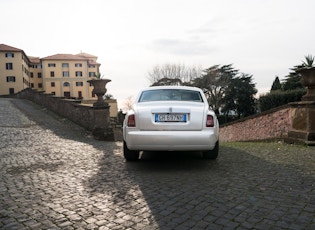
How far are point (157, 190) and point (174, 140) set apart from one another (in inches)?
42.9

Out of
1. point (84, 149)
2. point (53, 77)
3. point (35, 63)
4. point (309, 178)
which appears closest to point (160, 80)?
point (84, 149)

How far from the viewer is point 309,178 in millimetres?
4152

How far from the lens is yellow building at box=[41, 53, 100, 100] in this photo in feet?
257

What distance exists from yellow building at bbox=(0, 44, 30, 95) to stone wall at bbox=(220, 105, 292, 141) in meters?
59.8

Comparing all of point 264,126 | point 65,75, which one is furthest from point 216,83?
point 65,75

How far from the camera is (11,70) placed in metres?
62.8

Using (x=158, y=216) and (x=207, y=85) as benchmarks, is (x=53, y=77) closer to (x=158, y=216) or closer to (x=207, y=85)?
(x=207, y=85)

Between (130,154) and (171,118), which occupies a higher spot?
(171,118)

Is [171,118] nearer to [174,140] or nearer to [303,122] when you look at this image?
[174,140]

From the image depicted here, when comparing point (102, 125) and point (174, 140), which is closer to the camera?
point (174, 140)

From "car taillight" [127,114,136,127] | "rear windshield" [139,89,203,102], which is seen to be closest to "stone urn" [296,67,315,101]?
"rear windshield" [139,89,203,102]

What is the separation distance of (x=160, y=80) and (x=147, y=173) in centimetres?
3986

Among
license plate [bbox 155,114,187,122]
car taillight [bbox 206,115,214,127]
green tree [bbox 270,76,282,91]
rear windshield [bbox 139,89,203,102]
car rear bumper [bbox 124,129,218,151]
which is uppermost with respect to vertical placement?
green tree [bbox 270,76,282,91]

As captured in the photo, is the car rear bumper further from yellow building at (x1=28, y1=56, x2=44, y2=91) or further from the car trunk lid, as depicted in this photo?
yellow building at (x1=28, y1=56, x2=44, y2=91)
